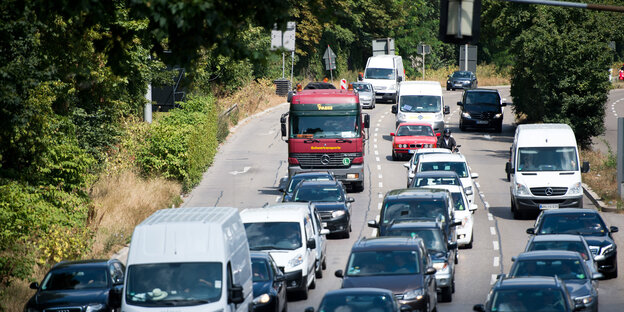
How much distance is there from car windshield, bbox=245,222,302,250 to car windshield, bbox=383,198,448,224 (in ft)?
11.1

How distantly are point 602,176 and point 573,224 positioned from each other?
49.4ft

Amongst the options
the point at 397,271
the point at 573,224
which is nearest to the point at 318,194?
the point at 573,224

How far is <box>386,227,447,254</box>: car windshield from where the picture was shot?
21.0m

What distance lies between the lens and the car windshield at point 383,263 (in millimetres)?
17984

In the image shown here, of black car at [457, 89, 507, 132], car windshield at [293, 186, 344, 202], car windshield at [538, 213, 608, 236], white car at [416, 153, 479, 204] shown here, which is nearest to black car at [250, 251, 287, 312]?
car windshield at [538, 213, 608, 236]

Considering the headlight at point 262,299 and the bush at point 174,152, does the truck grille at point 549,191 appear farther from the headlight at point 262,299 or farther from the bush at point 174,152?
the headlight at point 262,299

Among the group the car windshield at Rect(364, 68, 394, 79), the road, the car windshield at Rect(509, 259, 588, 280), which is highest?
the car windshield at Rect(364, 68, 394, 79)

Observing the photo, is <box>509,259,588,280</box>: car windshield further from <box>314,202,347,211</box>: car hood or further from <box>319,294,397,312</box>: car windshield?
<box>314,202,347,211</box>: car hood

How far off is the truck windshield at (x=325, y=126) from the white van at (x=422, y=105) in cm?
1184

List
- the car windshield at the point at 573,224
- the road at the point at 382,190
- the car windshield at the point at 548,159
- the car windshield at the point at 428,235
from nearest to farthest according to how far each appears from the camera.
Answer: the car windshield at the point at 428,235 → the road at the point at 382,190 → the car windshield at the point at 573,224 → the car windshield at the point at 548,159

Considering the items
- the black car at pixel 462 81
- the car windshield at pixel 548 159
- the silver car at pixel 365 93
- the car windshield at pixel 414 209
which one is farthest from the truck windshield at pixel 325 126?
the black car at pixel 462 81

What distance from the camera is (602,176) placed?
122 ft

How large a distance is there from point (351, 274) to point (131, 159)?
19.0 metres

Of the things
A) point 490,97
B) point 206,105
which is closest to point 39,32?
point 206,105
